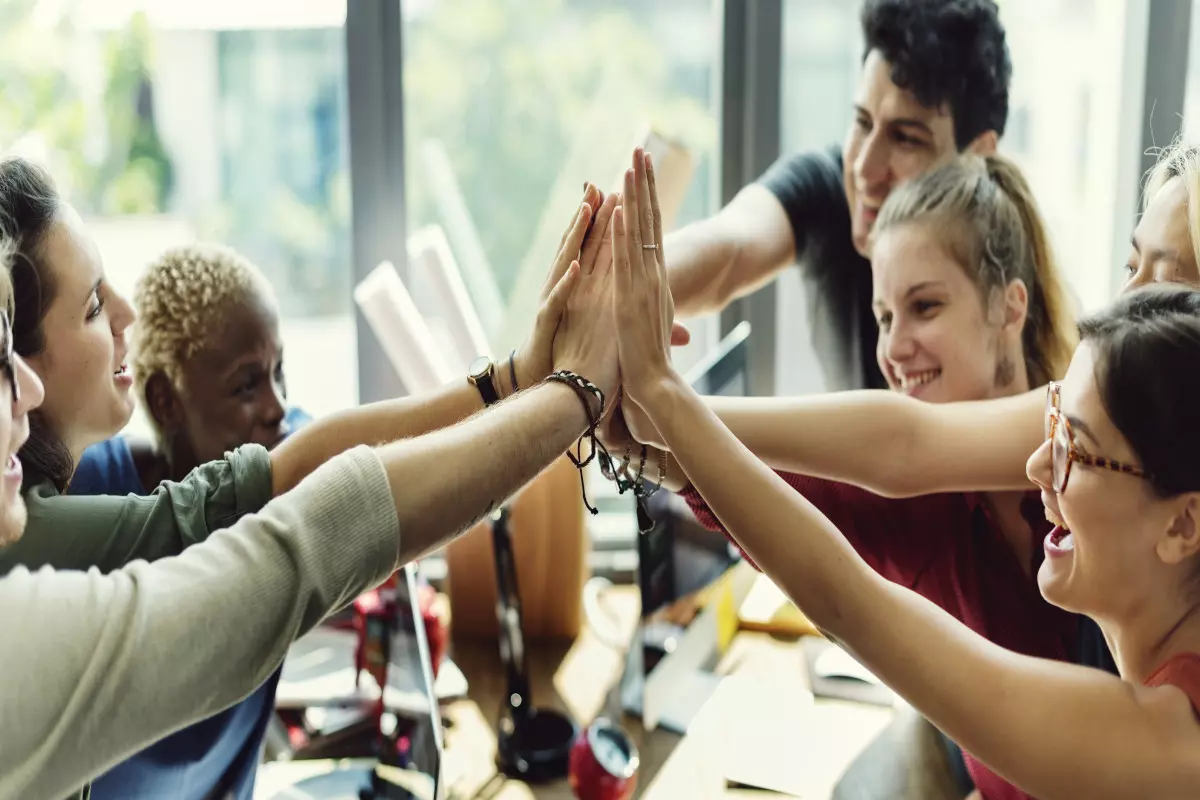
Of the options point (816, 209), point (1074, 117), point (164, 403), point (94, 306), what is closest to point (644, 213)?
point (94, 306)

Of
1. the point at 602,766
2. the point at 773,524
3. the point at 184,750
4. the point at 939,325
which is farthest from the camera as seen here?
the point at 602,766

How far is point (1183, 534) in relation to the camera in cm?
91

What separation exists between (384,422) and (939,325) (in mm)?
649

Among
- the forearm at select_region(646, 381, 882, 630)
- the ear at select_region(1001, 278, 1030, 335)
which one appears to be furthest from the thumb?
the ear at select_region(1001, 278, 1030, 335)

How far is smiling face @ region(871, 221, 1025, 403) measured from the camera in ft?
4.43

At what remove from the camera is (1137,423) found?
0.90 meters

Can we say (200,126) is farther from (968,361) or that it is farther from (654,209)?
(968,361)

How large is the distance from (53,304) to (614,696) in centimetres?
100

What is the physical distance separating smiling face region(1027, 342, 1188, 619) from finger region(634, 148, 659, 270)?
1.29 feet

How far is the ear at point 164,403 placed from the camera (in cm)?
137

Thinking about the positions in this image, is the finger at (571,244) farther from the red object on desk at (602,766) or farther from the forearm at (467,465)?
the red object on desk at (602,766)

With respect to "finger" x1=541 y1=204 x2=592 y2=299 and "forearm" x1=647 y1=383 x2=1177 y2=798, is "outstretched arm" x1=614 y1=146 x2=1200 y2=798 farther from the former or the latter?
"finger" x1=541 y1=204 x2=592 y2=299

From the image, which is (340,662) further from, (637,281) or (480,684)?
(637,281)

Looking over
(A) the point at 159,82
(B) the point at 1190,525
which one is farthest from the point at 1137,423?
(A) the point at 159,82
